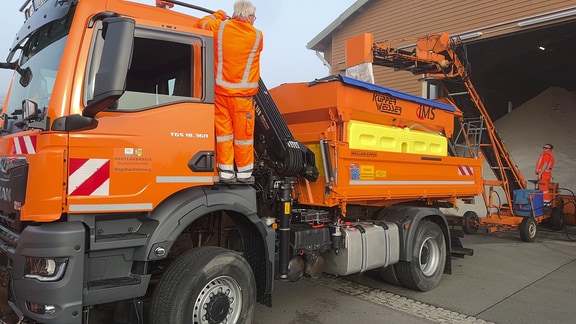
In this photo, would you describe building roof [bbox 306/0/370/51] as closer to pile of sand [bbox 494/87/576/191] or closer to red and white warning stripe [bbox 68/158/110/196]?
pile of sand [bbox 494/87/576/191]

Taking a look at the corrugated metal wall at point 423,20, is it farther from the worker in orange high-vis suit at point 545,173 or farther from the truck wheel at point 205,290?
the truck wheel at point 205,290

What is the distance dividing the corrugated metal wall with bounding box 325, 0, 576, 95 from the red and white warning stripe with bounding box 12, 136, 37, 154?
11.2m

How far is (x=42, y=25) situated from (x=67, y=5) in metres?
0.43

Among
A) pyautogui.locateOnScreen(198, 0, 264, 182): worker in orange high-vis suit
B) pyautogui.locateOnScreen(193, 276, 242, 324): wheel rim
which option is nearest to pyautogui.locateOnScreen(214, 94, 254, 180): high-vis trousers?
pyautogui.locateOnScreen(198, 0, 264, 182): worker in orange high-vis suit

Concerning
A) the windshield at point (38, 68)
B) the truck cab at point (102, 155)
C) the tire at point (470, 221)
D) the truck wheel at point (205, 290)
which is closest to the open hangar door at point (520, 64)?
the tire at point (470, 221)

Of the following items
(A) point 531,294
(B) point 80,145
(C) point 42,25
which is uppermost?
(C) point 42,25

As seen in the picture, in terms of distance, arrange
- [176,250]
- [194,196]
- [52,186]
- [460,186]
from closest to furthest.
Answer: [52,186], [194,196], [176,250], [460,186]

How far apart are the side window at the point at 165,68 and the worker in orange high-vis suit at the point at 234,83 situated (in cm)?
18

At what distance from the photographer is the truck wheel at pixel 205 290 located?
10.2 feet

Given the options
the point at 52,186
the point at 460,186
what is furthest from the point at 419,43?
the point at 52,186

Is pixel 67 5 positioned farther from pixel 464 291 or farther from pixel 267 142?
pixel 464 291

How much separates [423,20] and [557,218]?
6703mm

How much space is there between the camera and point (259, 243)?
3826mm

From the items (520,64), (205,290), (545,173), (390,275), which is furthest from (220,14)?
(520,64)
